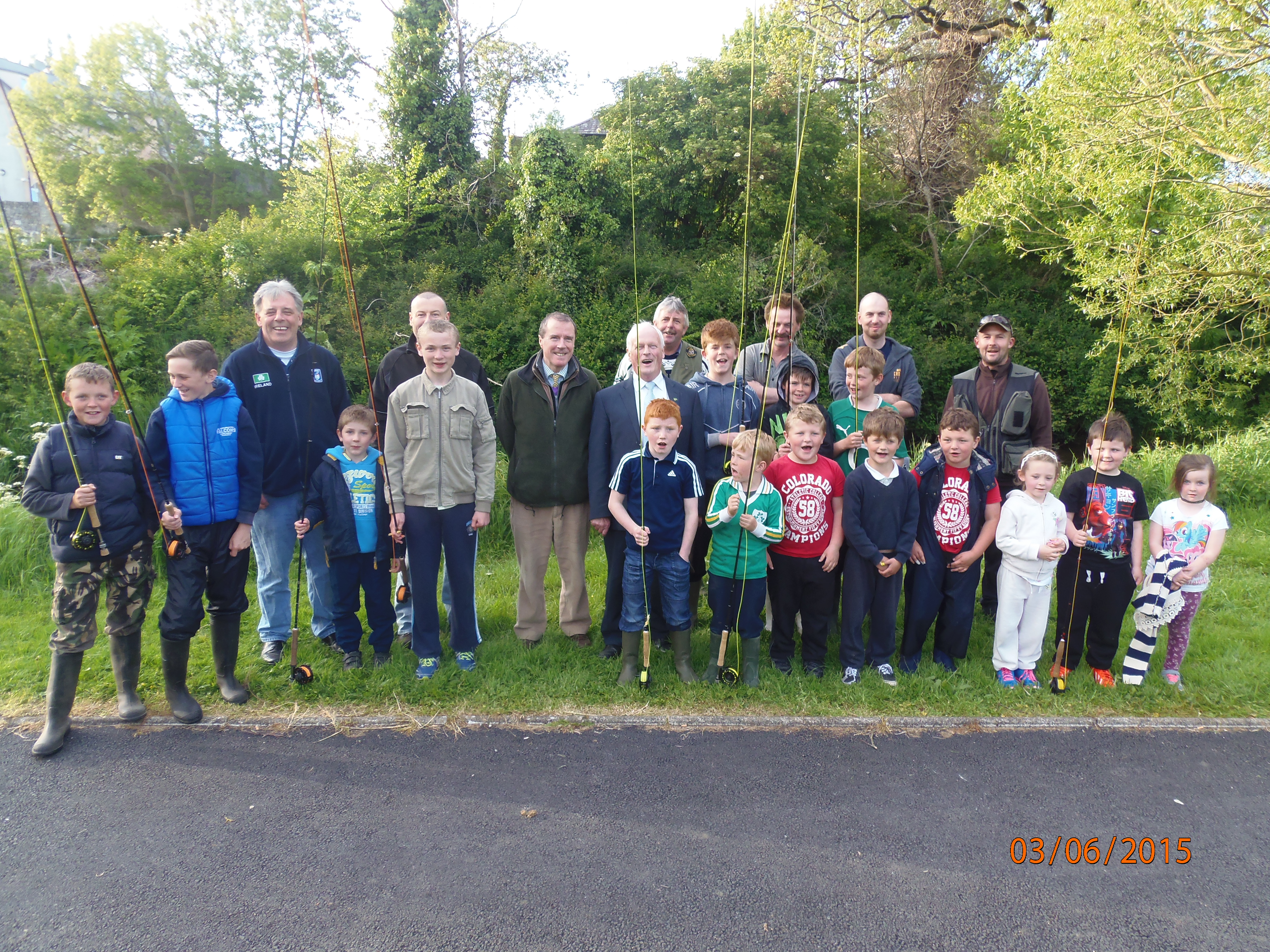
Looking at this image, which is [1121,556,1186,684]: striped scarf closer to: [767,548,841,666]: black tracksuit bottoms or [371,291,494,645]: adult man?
[767,548,841,666]: black tracksuit bottoms

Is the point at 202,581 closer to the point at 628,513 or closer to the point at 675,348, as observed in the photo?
the point at 628,513

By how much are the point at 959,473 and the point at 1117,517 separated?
920mm

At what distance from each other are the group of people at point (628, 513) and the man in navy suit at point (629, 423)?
0.05ft

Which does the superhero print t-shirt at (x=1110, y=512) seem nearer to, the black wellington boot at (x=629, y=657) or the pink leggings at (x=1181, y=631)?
the pink leggings at (x=1181, y=631)

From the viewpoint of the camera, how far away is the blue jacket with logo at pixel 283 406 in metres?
4.30

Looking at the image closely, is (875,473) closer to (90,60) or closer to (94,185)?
(94,185)

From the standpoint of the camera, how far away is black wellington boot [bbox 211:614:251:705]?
4.03 meters

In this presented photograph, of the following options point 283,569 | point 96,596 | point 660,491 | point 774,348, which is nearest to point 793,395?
point 774,348

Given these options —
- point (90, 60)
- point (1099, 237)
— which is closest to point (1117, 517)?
point (1099, 237)

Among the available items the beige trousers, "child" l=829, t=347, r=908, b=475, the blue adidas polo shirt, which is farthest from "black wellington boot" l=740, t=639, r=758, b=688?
"child" l=829, t=347, r=908, b=475

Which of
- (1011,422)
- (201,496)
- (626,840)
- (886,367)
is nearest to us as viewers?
(626,840)

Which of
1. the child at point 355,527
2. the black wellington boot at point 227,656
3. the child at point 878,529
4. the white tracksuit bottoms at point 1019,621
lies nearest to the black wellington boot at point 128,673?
the black wellington boot at point 227,656

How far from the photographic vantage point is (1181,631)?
432 centimetres

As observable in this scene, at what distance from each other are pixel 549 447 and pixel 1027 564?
2876mm
